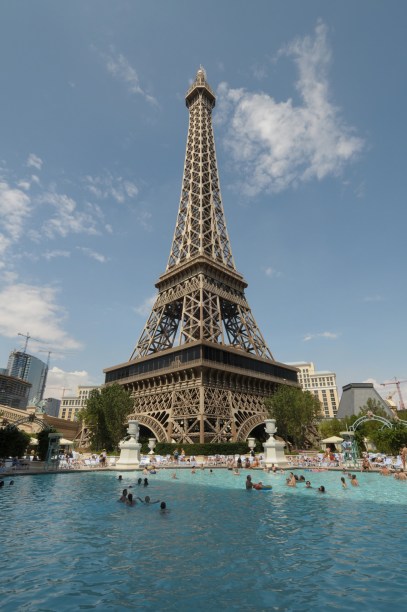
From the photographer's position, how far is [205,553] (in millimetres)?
9148

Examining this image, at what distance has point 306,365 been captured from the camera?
167m

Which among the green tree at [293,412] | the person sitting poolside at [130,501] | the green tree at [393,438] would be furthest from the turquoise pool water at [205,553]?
the green tree at [293,412]

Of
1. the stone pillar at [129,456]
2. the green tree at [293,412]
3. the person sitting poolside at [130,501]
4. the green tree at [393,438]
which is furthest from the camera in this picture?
the green tree at [293,412]

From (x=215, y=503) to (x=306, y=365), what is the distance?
159m

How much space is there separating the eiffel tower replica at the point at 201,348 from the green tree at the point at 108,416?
5.19 m

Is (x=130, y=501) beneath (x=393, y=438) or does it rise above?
beneath

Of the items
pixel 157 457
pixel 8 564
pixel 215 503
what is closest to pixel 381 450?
pixel 157 457

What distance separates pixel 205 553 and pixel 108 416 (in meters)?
37.3

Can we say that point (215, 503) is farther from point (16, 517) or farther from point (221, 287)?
point (221, 287)

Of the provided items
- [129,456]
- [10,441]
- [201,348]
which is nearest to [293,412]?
[201,348]

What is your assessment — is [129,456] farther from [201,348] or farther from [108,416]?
[201,348]

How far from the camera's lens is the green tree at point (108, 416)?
43.8m

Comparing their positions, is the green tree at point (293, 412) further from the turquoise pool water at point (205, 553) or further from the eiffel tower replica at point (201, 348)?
the turquoise pool water at point (205, 553)

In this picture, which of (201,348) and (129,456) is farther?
(201,348)
